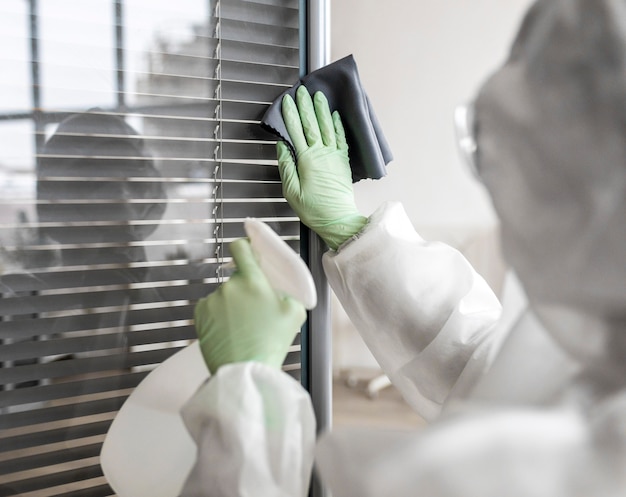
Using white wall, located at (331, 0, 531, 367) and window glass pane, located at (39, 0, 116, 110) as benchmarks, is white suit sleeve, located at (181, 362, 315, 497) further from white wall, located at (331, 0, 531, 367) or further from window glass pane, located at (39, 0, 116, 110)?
white wall, located at (331, 0, 531, 367)

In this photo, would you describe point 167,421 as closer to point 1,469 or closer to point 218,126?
point 1,469

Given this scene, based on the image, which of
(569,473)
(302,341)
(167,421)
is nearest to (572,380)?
(569,473)

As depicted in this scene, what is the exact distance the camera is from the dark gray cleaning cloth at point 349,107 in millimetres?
974

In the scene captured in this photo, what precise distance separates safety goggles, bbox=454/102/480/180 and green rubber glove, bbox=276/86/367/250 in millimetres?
256

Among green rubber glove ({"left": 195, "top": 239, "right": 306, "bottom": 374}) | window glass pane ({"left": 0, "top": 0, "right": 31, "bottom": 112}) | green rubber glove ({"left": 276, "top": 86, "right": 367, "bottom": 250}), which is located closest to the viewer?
green rubber glove ({"left": 195, "top": 239, "right": 306, "bottom": 374})

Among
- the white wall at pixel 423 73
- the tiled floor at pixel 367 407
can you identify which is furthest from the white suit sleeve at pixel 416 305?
the tiled floor at pixel 367 407

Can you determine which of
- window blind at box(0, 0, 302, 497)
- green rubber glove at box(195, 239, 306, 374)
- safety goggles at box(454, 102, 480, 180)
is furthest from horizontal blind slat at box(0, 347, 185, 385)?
safety goggles at box(454, 102, 480, 180)

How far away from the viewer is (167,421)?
2.46 ft

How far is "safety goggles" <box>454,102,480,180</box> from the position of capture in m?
0.55

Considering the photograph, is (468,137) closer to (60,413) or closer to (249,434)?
(249,434)

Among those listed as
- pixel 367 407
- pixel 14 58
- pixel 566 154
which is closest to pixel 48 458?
pixel 14 58

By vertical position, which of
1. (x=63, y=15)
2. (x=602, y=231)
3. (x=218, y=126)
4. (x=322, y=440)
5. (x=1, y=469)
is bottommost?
(x=1, y=469)

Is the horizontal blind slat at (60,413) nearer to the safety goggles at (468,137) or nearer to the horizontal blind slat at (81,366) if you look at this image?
the horizontal blind slat at (81,366)

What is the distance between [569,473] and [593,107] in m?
0.25
